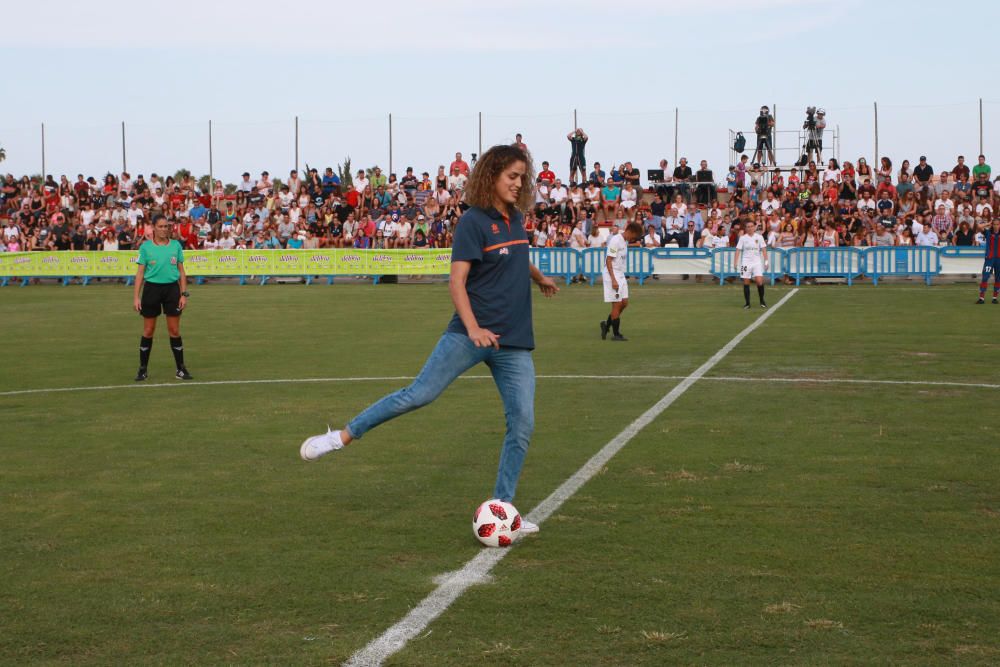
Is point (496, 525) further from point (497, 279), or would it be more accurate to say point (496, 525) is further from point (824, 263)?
point (824, 263)

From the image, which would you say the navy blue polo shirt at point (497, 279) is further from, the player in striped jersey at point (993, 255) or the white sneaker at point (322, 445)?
the player in striped jersey at point (993, 255)

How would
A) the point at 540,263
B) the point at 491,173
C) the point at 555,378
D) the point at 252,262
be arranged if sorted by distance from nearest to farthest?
the point at 491,173, the point at 555,378, the point at 540,263, the point at 252,262

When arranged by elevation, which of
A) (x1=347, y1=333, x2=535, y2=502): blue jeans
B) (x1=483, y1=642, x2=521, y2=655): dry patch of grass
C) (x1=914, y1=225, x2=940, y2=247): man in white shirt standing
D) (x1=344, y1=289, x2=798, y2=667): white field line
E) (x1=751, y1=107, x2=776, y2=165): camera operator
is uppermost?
(x1=751, y1=107, x2=776, y2=165): camera operator

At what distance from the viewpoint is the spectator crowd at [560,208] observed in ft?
119

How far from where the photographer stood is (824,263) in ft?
113

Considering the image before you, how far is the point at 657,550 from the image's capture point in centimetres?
620

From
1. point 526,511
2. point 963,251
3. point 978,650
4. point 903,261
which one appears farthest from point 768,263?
point 978,650

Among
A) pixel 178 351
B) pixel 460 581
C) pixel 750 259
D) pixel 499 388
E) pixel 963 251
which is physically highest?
pixel 963 251

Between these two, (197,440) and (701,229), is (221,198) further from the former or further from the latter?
(197,440)

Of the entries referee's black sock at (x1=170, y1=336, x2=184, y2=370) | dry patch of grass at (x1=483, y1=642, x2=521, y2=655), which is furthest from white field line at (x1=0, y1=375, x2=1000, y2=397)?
dry patch of grass at (x1=483, y1=642, x2=521, y2=655)

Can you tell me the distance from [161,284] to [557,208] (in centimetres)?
2610

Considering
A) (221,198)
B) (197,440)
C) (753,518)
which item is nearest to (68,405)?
(197,440)

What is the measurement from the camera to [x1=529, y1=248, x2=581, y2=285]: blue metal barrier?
1419 inches

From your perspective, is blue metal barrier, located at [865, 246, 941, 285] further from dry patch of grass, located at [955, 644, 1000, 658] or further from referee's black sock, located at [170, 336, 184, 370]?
dry patch of grass, located at [955, 644, 1000, 658]
